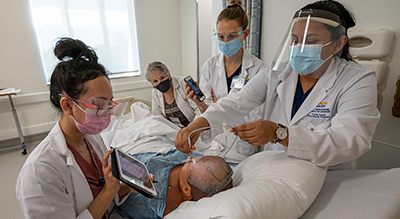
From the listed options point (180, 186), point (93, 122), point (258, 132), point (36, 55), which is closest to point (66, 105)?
point (93, 122)

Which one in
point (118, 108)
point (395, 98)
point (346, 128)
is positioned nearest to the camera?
point (346, 128)

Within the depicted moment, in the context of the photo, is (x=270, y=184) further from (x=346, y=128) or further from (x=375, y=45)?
(x=375, y=45)

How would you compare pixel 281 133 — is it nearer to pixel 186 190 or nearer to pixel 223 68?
pixel 186 190

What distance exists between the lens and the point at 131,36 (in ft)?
12.3

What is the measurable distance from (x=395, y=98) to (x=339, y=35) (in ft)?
3.67

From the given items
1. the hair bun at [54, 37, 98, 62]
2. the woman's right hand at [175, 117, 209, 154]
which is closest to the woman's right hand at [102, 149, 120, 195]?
the woman's right hand at [175, 117, 209, 154]

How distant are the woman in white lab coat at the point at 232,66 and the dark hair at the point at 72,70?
2.71 ft

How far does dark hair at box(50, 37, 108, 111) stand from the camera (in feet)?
3.07

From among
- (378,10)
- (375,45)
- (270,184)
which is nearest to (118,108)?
(270,184)

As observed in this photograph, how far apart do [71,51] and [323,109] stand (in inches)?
51.1

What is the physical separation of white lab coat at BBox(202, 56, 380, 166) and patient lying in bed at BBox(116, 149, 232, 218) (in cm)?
27

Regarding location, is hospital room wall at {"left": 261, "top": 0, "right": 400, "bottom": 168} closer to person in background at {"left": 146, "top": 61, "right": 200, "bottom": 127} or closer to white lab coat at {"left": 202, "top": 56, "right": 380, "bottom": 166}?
white lab coat at {"left": 202, "top": 56, "right": 380, "bottom": 166}

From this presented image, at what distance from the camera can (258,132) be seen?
2.93 ft

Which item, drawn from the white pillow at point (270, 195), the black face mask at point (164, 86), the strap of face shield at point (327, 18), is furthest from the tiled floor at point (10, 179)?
the strap of face shield at point (327, 18)
